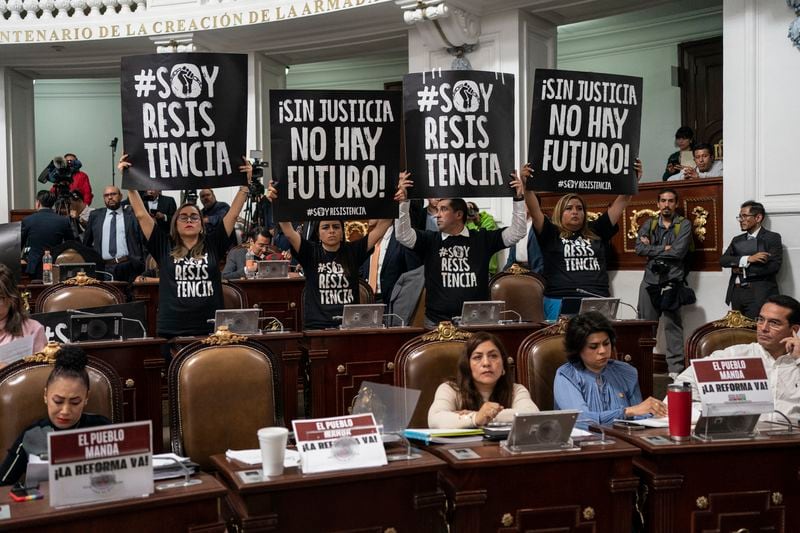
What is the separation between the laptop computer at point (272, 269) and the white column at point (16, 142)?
6.20 meters

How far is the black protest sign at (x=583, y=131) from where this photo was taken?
527 cm

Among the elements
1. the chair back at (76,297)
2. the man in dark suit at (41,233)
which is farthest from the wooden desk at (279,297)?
the man in dark suit at (41,233)

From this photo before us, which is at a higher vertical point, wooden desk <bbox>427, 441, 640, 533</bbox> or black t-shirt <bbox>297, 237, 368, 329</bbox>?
black t-shirt <bbox>297, 237, 368, 329</bbox>

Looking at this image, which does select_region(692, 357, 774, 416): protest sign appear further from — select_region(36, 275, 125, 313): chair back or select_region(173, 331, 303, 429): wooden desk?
select_region(36, 275, 125, 313): chair back

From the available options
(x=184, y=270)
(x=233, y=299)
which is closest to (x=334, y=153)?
(x=184, y=270)

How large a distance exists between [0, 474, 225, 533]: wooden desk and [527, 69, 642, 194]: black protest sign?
10.8 feet

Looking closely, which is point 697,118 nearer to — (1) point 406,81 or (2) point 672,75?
(2) point 672,75

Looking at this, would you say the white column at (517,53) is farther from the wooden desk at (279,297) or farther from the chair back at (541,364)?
the chair back at (541,364)

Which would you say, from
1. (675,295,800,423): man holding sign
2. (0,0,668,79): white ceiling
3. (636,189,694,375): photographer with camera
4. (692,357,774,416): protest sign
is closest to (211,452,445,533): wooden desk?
(692,357,774,416): protest sign

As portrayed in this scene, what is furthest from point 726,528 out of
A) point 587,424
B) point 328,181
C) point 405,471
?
point 328,181

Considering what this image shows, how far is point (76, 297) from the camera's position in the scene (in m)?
5.37

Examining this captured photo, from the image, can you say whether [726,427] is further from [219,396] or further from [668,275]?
[668,275]

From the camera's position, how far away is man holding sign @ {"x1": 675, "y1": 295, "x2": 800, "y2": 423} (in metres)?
3.61

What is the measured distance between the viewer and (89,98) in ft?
50.8
